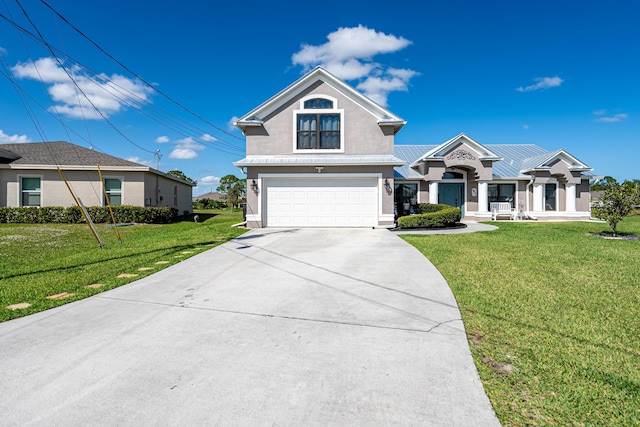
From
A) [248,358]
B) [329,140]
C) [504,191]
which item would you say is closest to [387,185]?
[329,140]

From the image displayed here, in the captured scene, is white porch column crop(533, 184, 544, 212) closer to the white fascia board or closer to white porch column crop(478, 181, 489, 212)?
white porch column crop(478, 181, 489, 212)

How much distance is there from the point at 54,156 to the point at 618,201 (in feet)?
88.7

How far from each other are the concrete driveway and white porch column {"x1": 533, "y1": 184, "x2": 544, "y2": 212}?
17.1 meters

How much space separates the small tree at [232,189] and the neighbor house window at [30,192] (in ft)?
91.0

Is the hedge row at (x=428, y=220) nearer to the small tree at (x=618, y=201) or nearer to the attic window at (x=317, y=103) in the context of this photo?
the small tree at (x=618, y=201)

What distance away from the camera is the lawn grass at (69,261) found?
522 centimetres

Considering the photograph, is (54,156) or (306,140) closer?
(306,140)

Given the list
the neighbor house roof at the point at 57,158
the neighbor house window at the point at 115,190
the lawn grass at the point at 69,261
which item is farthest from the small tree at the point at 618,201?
the neighbor house window at the point at 115,190

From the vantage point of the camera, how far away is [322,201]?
14.7m

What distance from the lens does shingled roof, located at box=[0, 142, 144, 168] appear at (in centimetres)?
1819

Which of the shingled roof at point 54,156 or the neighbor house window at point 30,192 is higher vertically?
the shingled roof at point 54,156

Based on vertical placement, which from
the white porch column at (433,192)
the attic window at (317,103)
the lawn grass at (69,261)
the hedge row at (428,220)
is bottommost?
the lawn grass at (69,261)

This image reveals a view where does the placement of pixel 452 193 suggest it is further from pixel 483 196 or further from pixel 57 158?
pixel 57 158

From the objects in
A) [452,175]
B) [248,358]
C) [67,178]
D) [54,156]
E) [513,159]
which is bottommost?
[248,358]
